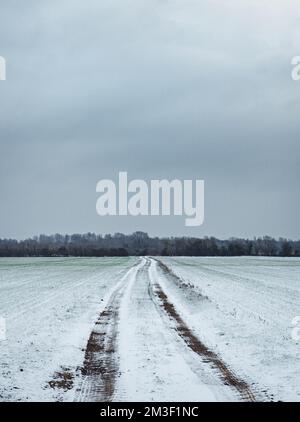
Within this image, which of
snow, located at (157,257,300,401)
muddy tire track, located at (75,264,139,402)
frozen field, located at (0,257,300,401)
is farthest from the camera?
snow, located at (157,257,300,401)

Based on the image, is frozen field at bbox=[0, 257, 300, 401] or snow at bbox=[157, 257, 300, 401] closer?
frozen field at bbox=[0, 257, 300, 401]

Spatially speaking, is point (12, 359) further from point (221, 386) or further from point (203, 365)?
point (221, 386)

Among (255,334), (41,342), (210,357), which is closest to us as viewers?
(210,357)

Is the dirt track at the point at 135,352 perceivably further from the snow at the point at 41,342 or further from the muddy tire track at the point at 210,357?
the snow at the point at 41,342

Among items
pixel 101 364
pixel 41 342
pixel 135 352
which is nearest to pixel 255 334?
pixel 135 352

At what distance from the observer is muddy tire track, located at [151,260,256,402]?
8512mm

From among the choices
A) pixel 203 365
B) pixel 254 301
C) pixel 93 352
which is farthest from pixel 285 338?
A: pixel 254 301

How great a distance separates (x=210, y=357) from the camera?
11.1 meters

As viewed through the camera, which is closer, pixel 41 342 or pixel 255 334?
pixel 41 342

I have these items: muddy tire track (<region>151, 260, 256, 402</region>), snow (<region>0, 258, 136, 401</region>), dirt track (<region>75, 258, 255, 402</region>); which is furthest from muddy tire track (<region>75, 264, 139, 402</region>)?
muddy tire track (<region>151, 260, 256, 402</region>)

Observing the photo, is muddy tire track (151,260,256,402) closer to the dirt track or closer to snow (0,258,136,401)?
the dirt track

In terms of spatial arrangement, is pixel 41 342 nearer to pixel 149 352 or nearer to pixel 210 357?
pixel 149 352
